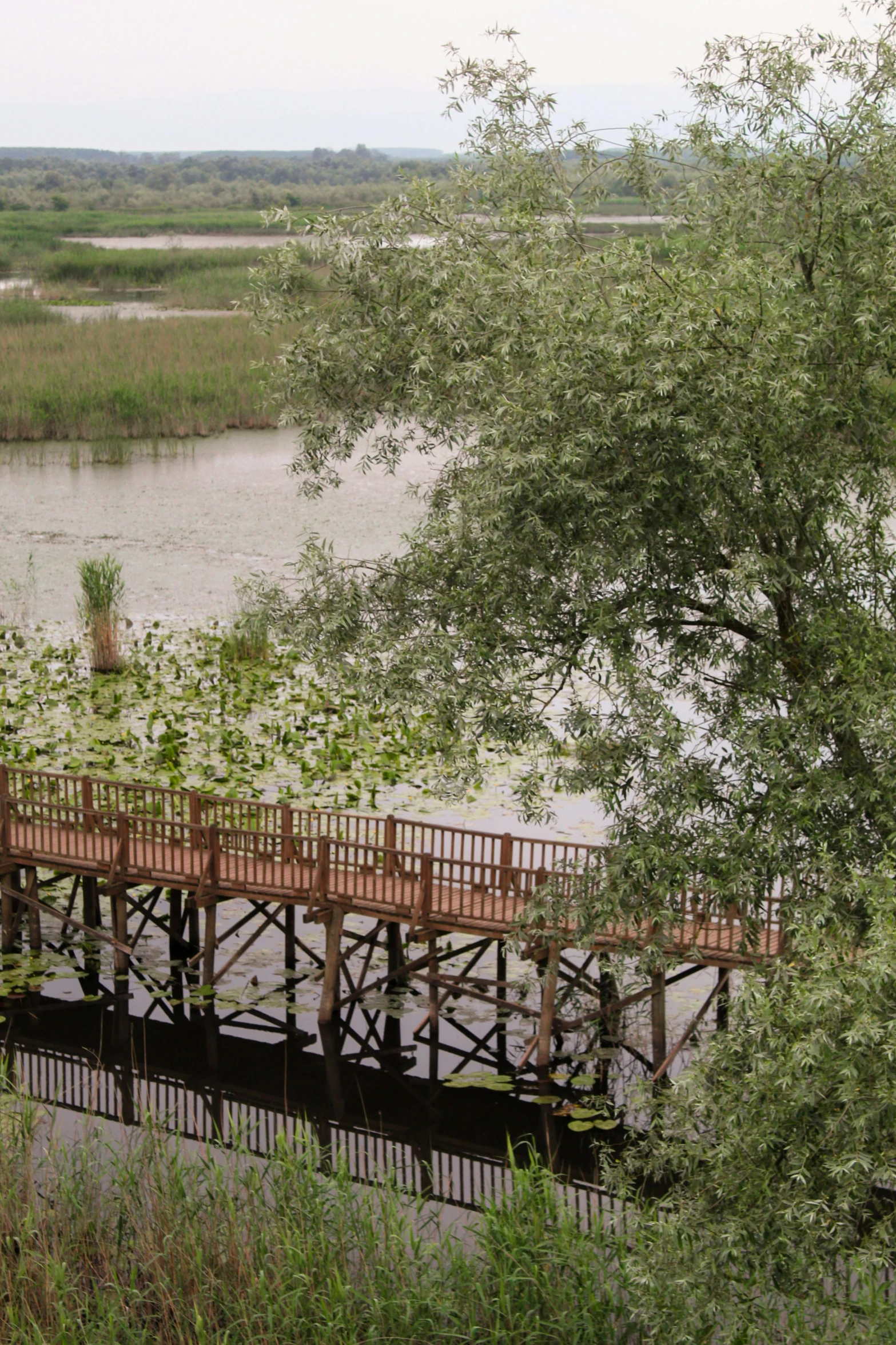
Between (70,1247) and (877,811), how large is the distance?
225 inches

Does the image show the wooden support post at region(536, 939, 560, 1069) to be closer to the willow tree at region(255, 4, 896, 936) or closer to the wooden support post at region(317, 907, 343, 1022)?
the wooden support post at region(317, 907, 343, 1022)

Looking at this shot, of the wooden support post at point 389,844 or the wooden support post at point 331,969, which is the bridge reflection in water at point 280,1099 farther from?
the wooden support post at point 389,844

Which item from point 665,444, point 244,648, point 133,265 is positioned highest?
point 133,265

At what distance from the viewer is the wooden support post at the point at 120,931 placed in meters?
15.4

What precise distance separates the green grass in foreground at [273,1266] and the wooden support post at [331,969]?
13.4 feet

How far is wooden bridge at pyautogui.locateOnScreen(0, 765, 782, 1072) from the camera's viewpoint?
1366 centimetres

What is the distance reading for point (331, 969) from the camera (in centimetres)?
1451

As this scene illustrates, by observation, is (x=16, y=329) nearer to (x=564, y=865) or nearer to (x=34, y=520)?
(x=34, y=520)

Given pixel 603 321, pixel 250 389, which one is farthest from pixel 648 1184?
pixel 250 389

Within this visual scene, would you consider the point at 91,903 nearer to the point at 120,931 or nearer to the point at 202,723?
the point at 120,931

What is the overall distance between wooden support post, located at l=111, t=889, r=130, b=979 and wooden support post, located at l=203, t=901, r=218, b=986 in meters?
0.88

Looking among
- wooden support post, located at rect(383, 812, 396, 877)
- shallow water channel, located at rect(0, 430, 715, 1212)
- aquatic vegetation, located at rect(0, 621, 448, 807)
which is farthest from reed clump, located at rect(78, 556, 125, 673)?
wooden support post, located at rect(383, 812, 396, 877)

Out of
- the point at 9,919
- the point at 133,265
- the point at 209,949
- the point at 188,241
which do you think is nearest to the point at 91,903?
the point at 9,919

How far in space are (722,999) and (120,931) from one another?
20.5ft
